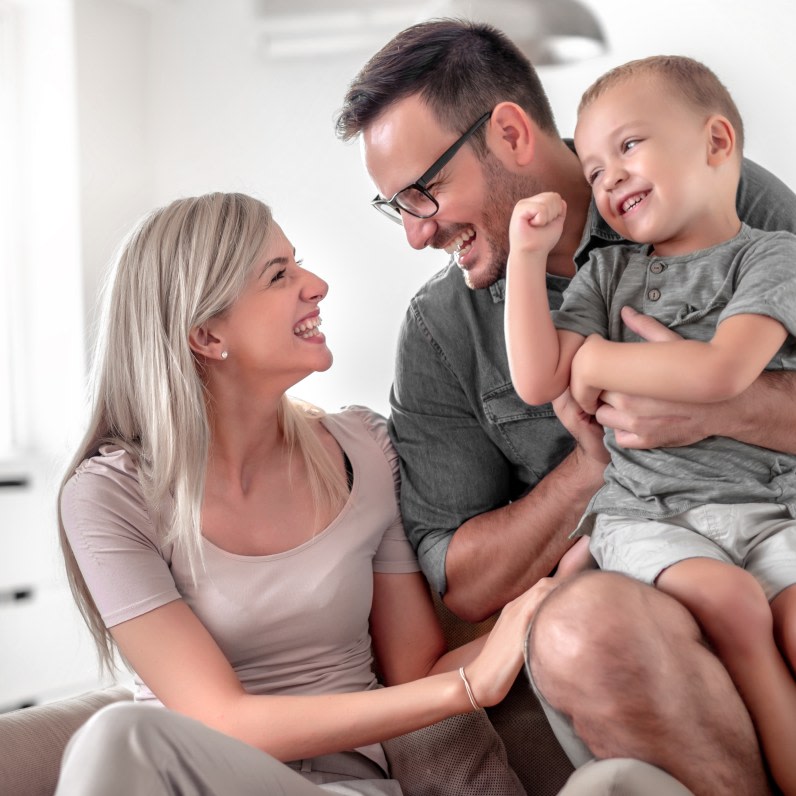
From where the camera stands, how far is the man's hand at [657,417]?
124 cm

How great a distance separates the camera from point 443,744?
1644 millimetres

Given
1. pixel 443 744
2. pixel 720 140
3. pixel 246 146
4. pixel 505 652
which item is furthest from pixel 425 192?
pixel 246 146

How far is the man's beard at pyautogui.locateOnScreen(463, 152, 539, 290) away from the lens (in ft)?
5.76

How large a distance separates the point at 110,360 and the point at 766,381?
1.01 m

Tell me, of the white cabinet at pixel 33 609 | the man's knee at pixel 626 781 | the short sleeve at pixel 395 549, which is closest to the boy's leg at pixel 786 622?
the man's knee at pixel 626 781

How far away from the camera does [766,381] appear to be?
130cm

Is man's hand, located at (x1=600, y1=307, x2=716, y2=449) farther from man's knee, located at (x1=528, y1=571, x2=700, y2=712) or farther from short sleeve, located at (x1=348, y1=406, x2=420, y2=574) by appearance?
short sleeve, located at (x1=348, y1=406, x2=420, y2=574)

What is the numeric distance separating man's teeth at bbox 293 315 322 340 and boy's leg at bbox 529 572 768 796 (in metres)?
0.78

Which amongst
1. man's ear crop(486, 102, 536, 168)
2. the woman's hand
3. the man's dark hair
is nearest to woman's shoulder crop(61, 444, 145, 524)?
the woman's hand

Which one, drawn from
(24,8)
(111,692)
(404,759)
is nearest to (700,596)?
(404,759)

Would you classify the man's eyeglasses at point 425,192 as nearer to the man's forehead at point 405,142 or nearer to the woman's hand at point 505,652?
the man's forehead at point 405,142

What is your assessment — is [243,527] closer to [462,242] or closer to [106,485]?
[106,485]

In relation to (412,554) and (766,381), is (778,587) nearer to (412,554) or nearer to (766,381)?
(766,381)

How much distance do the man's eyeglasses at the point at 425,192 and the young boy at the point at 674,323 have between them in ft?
1.38
